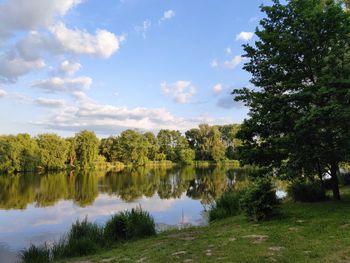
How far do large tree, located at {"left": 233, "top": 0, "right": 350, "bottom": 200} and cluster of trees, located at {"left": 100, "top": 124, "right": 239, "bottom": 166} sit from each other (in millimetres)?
71131

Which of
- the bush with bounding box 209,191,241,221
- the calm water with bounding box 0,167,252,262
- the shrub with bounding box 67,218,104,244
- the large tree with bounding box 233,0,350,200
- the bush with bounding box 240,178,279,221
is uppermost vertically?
the large tree with bounding box 233,0,350,200

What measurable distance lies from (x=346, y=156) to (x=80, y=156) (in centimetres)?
6648

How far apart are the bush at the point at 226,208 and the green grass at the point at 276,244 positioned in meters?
3.72

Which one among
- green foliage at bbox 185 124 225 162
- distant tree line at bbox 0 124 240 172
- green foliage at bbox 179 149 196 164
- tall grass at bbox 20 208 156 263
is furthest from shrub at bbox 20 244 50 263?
green foliage at bbox 185 124 225 162

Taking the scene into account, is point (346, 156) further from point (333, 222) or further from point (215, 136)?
point (215, 136)

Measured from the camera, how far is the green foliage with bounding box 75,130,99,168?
69.7 m

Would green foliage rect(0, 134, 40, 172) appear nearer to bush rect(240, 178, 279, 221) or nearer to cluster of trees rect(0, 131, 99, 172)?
cluster of trees rect(0, 131, 99, 172)

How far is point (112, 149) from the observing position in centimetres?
8631

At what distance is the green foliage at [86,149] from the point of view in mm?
69688

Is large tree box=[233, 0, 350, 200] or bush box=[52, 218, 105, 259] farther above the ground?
large tree box=[233, 0, 350, 200]

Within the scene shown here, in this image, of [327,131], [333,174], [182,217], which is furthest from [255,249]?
[182,217]

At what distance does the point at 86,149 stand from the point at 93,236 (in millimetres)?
61307

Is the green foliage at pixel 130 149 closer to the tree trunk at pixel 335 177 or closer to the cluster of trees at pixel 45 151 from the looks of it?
the cluster of trees at pixel 45 151

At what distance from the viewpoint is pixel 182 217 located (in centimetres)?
1706
